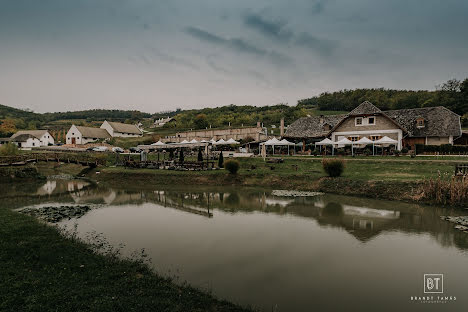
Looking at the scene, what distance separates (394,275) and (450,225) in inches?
294

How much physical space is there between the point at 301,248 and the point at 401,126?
33311mm

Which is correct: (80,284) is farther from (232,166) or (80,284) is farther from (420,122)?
(420,122)

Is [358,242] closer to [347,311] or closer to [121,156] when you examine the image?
[347,311]

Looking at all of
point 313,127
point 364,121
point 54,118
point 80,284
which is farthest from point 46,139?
point 80,284

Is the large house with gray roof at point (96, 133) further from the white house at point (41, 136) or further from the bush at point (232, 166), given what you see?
the bush at point (232, 166)

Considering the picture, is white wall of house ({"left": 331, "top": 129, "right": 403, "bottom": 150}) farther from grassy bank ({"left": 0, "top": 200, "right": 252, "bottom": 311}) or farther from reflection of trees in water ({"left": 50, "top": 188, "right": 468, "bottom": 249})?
grassy bank ({"left": 0, "top": 200, "right": 252, "bottom": 311})

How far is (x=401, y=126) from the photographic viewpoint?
37.5 metres

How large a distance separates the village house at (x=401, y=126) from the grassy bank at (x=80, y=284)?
37.5m

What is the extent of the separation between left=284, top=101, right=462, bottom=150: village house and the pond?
72.3ft

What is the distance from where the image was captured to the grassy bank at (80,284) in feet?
21.1

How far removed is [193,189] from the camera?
88.7 ft

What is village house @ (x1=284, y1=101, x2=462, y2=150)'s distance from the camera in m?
36.6

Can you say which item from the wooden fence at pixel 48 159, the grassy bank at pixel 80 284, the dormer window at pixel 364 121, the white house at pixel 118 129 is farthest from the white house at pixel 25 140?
the grassy bank at pixel 80 284

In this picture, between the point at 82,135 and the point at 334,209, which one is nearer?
the point at 334,209
